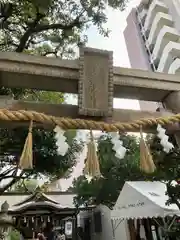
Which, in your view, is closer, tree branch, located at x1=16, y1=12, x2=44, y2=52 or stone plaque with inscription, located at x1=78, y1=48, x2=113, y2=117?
stone plaque with inscription, located at x1=78, y1=48, x2=113, y2=117

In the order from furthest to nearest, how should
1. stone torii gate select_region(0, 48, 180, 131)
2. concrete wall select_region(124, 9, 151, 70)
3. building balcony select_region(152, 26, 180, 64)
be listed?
concrete wall select_region(124, 9, 151, 70), building balcony select_region(152, 26, 180, 64), stone torii gate select_region(0, 48, 180, 131)

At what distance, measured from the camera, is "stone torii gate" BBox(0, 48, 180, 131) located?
1.79 meters

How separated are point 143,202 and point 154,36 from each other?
1200 cm

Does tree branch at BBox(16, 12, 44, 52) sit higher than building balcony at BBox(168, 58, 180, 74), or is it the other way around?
building balcony at BBox(168, 58, 180, 74)

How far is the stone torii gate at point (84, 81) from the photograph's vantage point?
1.79 metres

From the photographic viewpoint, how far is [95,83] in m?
1.89

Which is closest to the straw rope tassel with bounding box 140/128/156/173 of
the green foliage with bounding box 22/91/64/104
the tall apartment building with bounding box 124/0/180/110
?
the green foliage with bounding box 22/91/64/104

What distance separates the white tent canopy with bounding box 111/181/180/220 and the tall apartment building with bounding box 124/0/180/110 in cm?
767

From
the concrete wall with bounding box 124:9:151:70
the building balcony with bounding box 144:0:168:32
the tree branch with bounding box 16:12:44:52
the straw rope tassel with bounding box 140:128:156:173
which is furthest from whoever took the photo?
the concrete wall with bounding box 124:9:151:70

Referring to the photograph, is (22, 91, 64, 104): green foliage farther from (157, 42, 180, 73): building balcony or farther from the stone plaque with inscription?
(157, 42, 180, 73): building balcony

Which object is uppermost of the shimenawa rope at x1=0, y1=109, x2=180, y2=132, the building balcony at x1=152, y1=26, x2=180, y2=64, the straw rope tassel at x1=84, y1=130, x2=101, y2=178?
the building balcony at x1=152, y1=26, x2=180, y2=64

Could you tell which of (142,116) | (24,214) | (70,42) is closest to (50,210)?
(24,214)

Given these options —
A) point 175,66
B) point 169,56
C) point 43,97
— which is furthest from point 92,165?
point 169,56

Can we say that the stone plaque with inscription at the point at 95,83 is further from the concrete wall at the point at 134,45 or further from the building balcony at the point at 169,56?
the concrete wall at the point at 134,45
